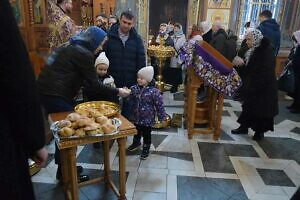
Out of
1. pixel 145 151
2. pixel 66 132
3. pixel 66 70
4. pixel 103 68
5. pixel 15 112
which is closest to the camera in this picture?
pixel 15 112

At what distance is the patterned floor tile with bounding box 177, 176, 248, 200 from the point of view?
2496mm

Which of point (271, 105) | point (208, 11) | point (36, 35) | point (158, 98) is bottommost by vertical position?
point (271, 105)

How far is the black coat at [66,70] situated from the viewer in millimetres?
2141

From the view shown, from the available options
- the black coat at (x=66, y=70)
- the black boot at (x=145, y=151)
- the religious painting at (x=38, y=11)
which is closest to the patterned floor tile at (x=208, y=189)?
the black boot at (x=145, y=151)

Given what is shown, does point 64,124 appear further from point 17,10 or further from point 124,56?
point 17,10

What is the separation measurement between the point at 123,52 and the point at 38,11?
209 centimetres

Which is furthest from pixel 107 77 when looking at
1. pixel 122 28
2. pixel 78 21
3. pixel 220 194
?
pixel 78 21

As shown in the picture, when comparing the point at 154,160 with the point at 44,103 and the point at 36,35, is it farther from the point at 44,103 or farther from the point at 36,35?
the point at 36,35

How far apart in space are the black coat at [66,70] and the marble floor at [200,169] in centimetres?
99

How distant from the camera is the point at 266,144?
144 inches

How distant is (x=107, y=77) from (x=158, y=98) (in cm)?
70

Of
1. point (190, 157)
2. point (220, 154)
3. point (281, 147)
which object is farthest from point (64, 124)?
point (281, 147)

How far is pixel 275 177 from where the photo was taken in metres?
2.87

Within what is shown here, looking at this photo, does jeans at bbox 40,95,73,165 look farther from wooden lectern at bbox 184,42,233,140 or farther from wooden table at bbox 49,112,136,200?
wooden lectern at bbox 184,42,233,140
